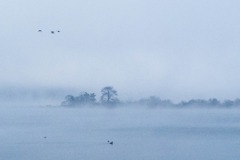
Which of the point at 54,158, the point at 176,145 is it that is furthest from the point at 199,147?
the point at 54,158

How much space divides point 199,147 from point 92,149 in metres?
14.5

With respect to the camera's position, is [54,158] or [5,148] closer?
[54,158]

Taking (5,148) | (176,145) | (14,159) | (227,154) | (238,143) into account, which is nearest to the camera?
(14,159)

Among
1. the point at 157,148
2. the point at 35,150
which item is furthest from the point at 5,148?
the point at 157,148

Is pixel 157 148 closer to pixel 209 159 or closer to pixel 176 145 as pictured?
pixel 176 145

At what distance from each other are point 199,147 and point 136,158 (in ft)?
47.3

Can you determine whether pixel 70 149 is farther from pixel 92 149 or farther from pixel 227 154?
pixel 227 154

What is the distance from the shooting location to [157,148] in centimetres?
5991

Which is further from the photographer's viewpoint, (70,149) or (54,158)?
(70,149)

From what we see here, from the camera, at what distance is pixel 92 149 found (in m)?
58.6

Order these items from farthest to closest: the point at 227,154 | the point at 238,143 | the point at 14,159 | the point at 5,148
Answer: the point at 238,143
the point at 5,148
the point at 227,154
the point at 14,159

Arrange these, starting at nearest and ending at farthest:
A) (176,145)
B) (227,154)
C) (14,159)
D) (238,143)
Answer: (14,159)
(227,154)
(176,145)
(238,143)

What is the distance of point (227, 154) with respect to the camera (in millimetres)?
55812

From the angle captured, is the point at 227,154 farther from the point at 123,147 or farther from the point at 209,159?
the point at 123,147
